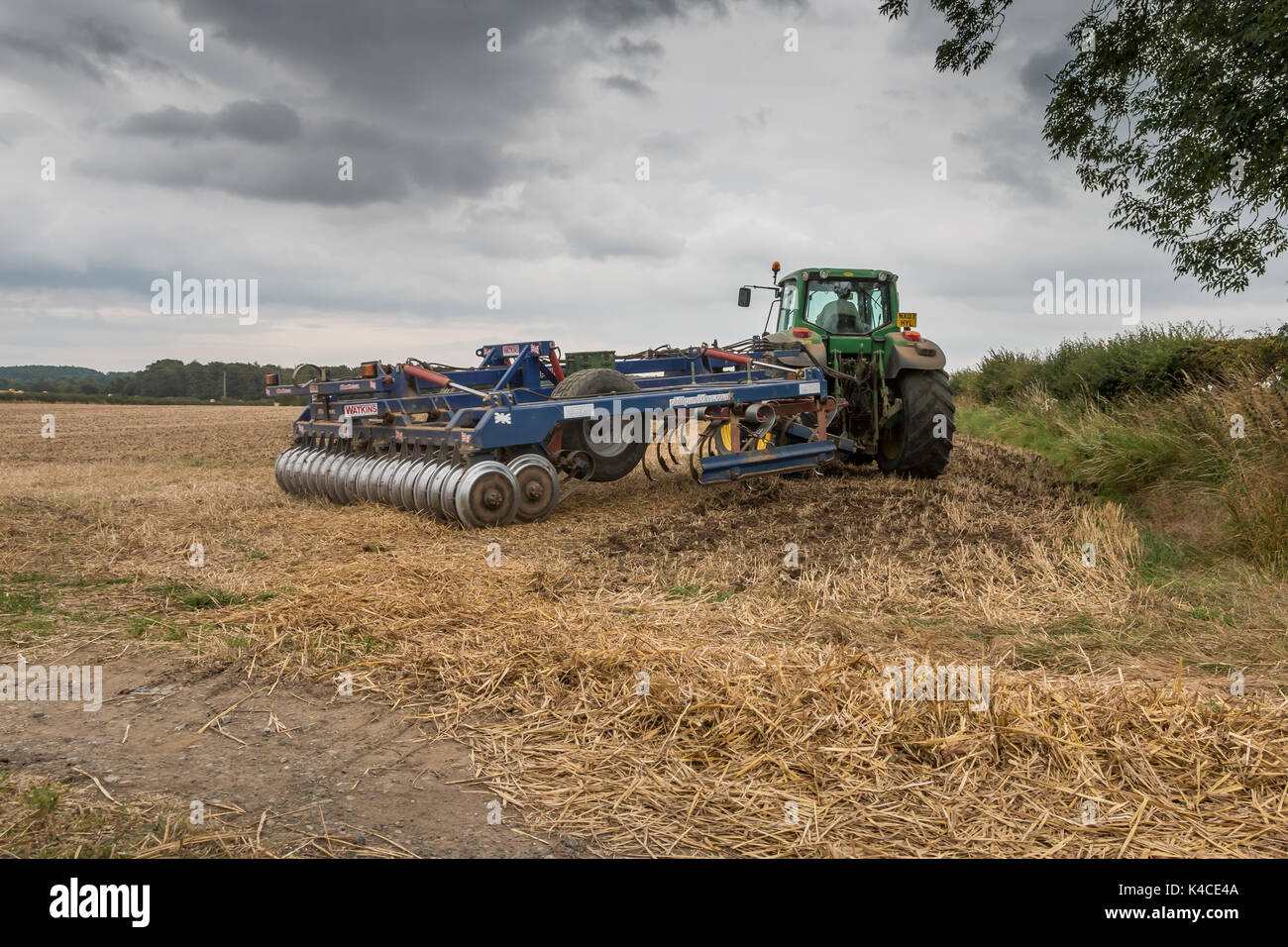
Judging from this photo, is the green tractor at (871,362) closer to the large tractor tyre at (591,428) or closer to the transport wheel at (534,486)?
the large tractor tyre at (591,428)

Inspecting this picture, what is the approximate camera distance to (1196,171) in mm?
7742

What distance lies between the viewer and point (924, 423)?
919 centimetres

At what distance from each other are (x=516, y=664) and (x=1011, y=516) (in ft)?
16.1

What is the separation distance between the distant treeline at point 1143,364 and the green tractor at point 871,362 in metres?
2.61

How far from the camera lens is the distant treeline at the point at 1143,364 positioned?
11469mm

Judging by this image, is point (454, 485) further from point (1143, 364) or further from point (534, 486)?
point (1143, 364)

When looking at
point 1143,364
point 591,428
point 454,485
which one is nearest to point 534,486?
point 454,485

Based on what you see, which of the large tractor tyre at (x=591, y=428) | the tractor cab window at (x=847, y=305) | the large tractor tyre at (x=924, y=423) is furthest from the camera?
the tractor cab window at (x=847, y=305)

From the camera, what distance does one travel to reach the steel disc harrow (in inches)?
272

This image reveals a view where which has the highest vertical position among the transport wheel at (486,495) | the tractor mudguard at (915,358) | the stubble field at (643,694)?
the tractor mudguard at (915,358)

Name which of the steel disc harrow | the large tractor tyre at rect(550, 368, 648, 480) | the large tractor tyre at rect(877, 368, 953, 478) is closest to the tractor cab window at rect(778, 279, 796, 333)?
the large tractor tyre at rect(877, 368, 953, 478)

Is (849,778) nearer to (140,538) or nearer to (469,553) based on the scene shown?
(469,553)

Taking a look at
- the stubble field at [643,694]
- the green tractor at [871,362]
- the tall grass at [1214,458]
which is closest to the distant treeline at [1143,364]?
the tall grass at [1214,458]
